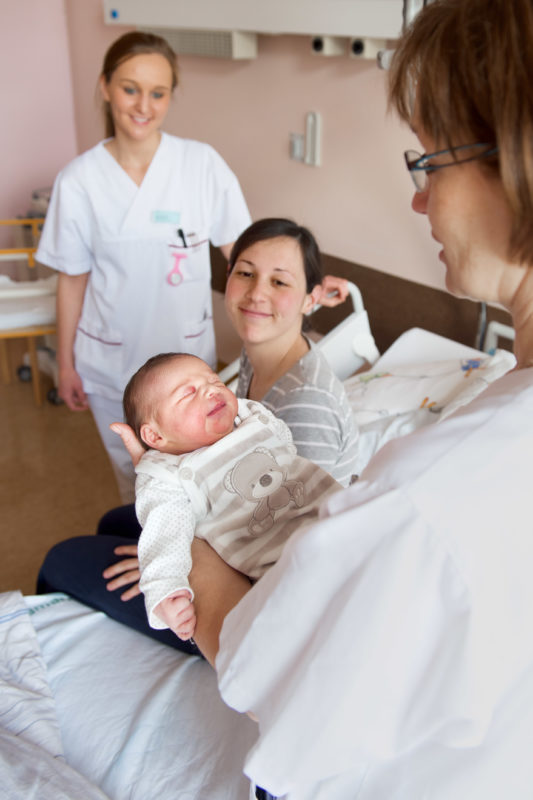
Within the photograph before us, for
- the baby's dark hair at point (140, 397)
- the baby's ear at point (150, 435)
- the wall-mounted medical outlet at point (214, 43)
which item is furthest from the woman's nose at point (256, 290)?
the wall-mounted medical outlet at point (214, 43)

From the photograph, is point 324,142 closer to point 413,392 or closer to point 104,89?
point 104,89

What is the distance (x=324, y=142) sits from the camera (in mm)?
2840

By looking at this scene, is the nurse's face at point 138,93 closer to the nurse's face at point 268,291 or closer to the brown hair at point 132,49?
the brown hair at point 132,49

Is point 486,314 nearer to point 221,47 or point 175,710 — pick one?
point 221,47

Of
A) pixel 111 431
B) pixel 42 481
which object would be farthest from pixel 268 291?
pixel 42 481

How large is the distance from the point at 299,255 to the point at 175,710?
3.11ft

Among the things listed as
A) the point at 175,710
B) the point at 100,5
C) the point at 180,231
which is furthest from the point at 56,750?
the point at 100,5

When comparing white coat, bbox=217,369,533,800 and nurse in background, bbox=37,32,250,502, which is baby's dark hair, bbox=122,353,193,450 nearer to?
white coat, bbox=217,369,533,800

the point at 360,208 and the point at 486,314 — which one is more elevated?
the point at 360,208

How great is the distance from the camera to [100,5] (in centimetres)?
395

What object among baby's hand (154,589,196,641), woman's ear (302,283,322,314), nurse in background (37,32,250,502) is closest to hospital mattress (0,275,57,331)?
nurse in background (37,32,250,502)

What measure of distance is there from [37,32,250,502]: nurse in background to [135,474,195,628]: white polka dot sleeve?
1.10 metres

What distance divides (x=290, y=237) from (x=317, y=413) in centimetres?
42

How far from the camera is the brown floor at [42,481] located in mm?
2713
